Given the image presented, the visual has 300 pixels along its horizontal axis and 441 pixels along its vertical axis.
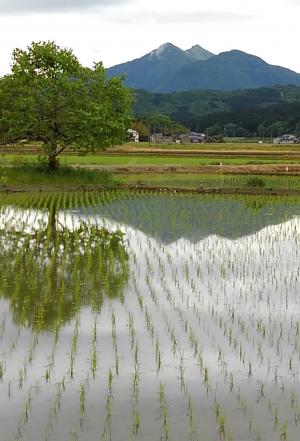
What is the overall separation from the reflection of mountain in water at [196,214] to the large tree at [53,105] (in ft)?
19.8

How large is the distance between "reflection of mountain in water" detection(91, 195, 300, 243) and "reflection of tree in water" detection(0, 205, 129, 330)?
6.36 ft

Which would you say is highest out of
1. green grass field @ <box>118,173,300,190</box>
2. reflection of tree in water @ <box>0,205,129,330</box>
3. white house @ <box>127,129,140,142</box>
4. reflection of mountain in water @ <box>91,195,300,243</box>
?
white house @ <box>127,129,140,142</box>

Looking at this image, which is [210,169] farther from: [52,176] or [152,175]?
[52,176]

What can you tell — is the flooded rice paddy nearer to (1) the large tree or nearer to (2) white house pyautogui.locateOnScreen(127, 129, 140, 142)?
(1) the large tree

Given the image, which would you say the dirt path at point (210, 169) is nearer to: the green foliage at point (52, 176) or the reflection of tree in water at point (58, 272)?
the green foliage at point (52, 176)

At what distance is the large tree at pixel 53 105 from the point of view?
31.5m

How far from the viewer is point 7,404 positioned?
6426mm

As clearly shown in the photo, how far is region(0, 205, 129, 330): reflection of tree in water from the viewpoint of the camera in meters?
10.1

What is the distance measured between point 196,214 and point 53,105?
41.8ft

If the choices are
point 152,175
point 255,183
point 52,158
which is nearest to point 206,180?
point 152,175

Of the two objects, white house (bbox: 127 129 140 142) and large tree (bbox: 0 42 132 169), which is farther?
white house (bbox: 127 129 140 142)

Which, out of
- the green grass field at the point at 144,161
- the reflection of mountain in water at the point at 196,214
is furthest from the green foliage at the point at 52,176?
the green grass field at the point at 144,161

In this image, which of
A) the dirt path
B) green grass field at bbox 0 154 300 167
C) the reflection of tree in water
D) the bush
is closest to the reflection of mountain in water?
the reflection of tree in water

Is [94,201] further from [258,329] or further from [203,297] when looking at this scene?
[258,329]
